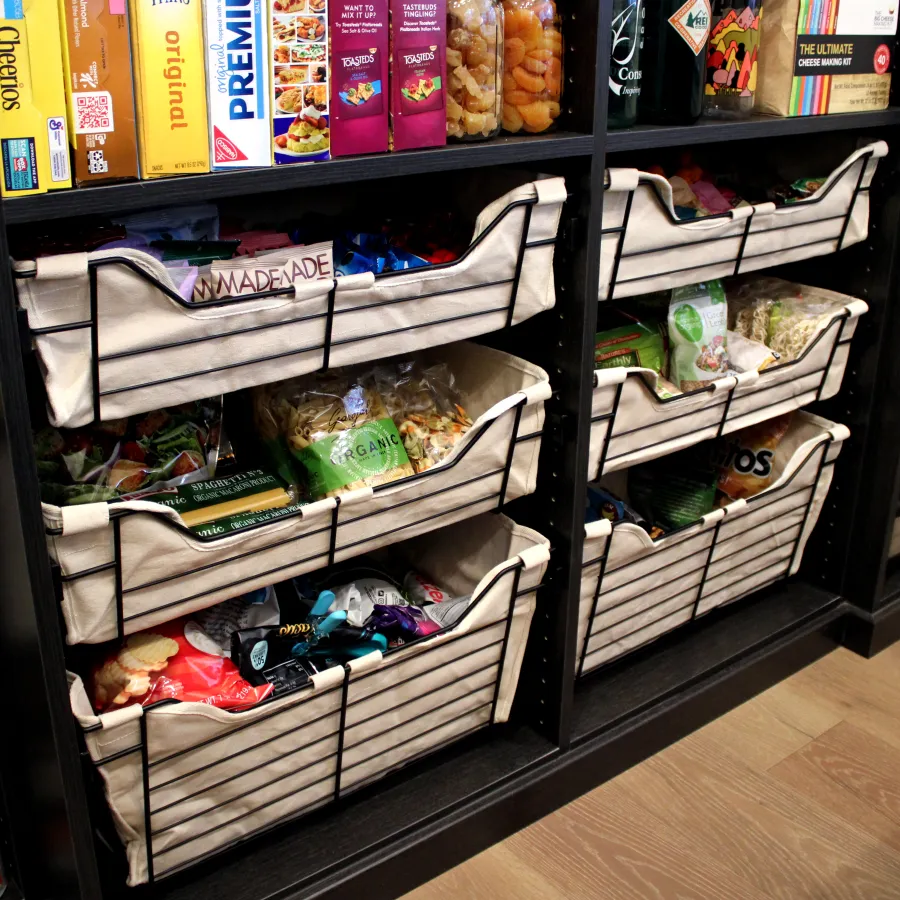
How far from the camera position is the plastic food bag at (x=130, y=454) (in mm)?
1136

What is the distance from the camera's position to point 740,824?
1641 mm

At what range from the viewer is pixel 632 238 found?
1.41 m

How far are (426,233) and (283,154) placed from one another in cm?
35

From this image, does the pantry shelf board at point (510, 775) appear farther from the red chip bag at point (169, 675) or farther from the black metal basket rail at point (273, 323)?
the black metal basket rail at point (273, 323)

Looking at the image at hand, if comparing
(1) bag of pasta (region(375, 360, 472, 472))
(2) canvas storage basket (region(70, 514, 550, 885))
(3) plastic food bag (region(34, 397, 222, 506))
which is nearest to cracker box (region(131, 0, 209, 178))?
(3) plastic food bag (region(34, 397, 222, 506))

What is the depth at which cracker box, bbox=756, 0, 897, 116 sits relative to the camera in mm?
1529

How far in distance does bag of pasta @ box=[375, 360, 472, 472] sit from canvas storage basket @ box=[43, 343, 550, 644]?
0.17 ft

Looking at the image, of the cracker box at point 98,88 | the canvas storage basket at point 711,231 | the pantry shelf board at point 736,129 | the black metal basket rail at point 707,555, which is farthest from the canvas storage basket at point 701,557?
the cracker box at point 98,88

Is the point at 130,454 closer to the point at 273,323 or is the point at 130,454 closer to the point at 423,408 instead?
the point at 273,323

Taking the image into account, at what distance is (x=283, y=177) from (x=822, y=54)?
0.94 meters

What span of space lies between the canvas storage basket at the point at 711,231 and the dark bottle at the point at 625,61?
8 cm

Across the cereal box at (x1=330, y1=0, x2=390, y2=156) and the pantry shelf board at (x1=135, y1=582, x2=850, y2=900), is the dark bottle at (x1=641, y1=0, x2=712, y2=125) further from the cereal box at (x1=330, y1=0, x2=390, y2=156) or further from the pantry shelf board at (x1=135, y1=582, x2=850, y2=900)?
the pantry shelf board at (x1=135, y1=582, x2=850, y2=900)

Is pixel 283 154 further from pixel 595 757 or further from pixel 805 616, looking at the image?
pixel 805 616

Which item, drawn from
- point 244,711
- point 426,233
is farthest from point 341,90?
point 244,711
